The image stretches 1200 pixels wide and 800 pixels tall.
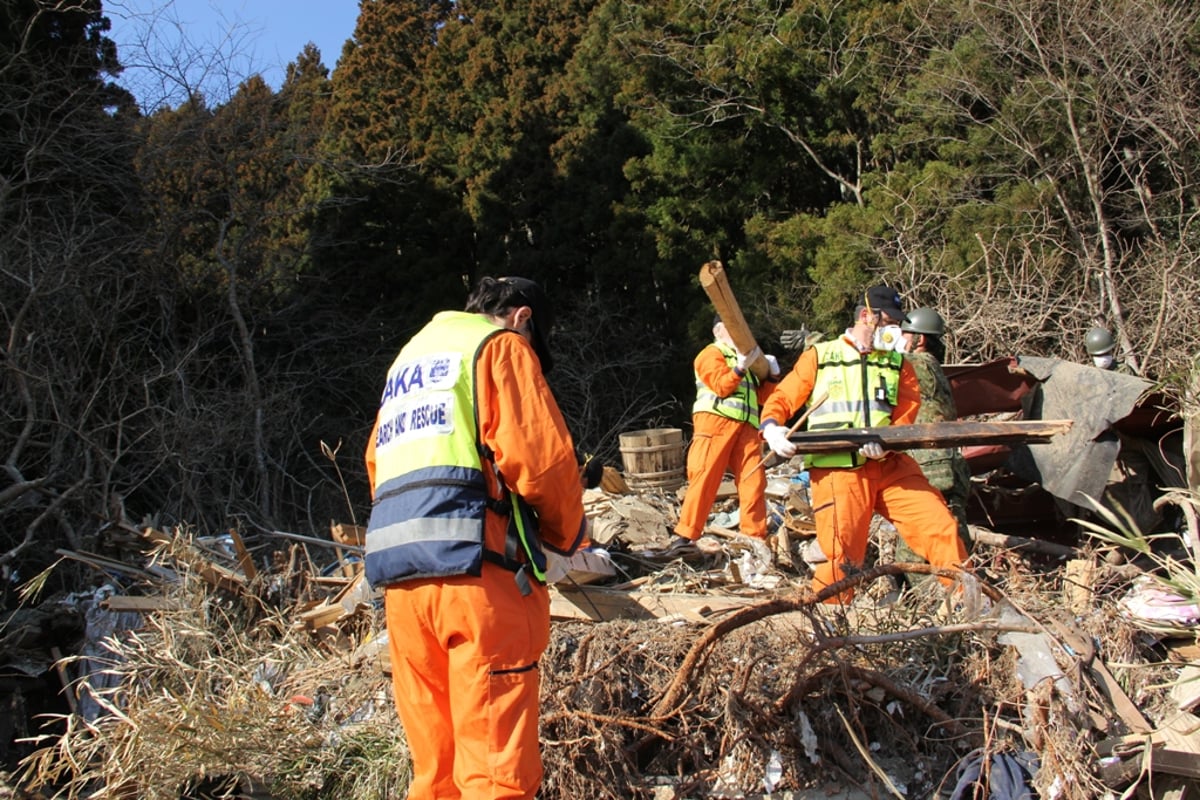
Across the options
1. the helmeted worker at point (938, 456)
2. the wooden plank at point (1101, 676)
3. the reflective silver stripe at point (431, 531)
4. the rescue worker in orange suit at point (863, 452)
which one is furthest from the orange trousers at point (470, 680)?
the helmeted worker at point (938, 456)

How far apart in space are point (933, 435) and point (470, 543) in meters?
2.50

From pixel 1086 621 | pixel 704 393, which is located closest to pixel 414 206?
pixel 704 393

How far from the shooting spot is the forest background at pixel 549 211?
8734 millimetres

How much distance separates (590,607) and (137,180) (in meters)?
8.42

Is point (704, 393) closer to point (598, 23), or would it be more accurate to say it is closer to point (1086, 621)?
point (1086, 621)

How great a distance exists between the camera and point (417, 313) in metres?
13.8

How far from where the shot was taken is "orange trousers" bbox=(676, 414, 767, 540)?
638 centimetres

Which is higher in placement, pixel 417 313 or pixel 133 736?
pixel 417 313

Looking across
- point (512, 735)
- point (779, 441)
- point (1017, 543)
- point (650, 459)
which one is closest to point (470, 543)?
point (512, 735)

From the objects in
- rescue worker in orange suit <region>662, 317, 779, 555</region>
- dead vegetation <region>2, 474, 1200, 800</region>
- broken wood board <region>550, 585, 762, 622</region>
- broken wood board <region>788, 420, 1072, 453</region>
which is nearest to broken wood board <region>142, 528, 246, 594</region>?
dead vegetation <region>2, 474, 1200, 800</region>

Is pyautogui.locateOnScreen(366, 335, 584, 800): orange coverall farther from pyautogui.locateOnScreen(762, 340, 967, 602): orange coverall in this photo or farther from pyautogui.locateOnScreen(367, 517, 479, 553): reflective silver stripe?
pyautogui.locateOnScreen(762, 340, 967, 602): orange coverall

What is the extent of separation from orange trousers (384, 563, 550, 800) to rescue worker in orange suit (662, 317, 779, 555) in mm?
3491

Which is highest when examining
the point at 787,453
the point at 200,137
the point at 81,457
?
the point at 200,137

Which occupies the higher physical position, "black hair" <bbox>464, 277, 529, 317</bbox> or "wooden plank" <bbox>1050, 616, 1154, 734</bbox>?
"black hair" <bbox>464, 277, 529, 317</bbox>
